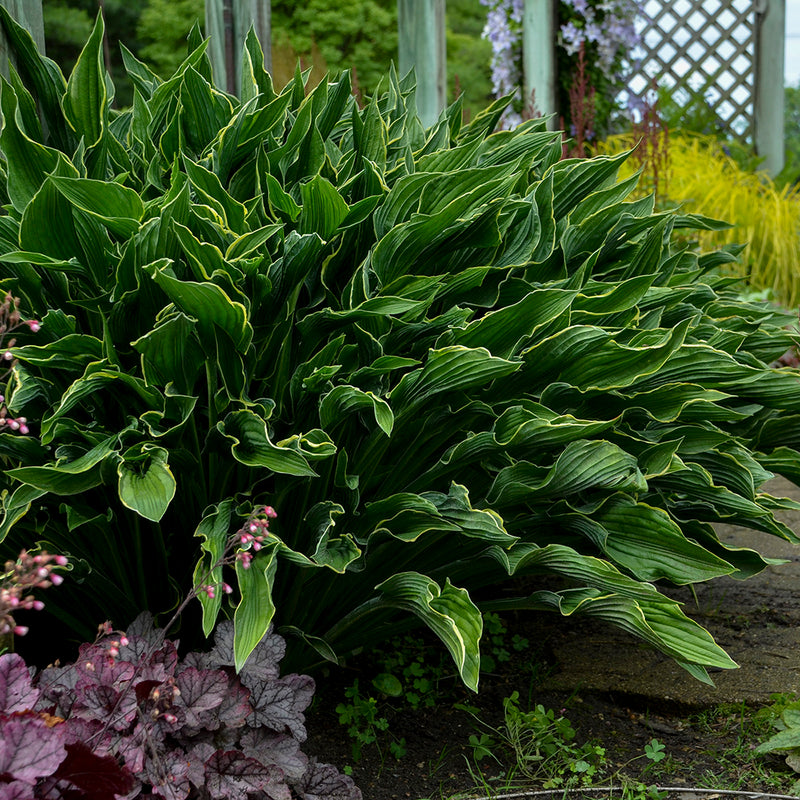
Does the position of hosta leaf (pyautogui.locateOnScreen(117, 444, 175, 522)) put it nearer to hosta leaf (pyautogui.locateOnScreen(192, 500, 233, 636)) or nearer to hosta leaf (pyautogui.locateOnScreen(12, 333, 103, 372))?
hosta leaf (pyautogui.locateOnScreen(192, 500, 233, 636))

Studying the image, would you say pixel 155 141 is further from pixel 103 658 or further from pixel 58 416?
pixel 103 658

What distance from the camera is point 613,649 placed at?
2184 mm

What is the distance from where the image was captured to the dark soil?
173cm

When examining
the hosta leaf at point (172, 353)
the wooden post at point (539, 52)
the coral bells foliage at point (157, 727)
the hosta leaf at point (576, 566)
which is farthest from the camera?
the wooden post at point (539, 52)

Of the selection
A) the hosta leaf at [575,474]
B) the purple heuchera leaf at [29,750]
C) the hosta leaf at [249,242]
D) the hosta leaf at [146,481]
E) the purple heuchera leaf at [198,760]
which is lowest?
the purple heuchera leaf at [198,760]

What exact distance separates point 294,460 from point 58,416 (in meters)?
0.38

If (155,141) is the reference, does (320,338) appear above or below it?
below

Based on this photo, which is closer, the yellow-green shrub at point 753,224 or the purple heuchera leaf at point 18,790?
the purple heuchera leaf at point 18,790

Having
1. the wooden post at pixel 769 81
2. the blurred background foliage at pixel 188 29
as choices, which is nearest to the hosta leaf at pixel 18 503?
the wooden post at pixel 769 81

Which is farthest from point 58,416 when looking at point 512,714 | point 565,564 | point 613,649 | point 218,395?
point 613,649

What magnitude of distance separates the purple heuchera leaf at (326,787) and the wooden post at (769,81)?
8.29m

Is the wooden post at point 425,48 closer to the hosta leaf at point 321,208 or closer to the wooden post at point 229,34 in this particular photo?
the wooden post at point 229,34

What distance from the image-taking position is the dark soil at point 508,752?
1726 millimetres

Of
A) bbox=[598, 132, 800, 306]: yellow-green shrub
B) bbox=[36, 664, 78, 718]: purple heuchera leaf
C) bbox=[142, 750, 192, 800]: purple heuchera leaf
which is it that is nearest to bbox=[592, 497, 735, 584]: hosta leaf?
bbox=[142, 750, 192, 800]: purple heuchera leaf
